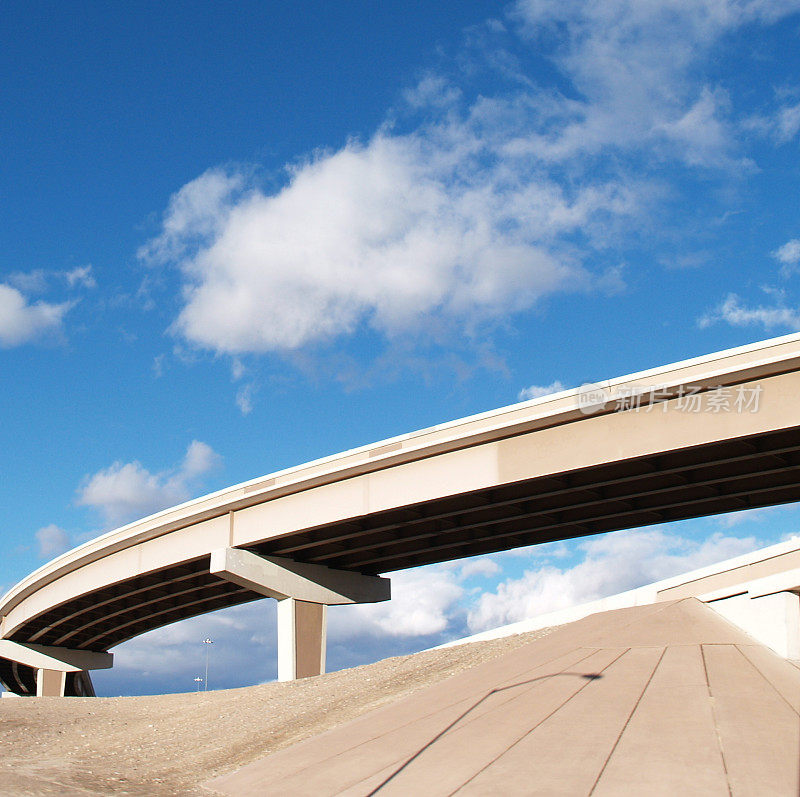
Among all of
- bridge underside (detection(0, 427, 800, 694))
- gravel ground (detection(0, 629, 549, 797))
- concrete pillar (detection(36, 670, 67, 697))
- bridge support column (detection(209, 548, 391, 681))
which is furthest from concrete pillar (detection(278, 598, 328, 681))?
concrete pillar (detection(36, 670, 67, 697))

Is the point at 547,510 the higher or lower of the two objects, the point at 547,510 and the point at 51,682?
the higher

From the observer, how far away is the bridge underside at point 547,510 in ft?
88.8

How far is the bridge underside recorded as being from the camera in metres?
27.1

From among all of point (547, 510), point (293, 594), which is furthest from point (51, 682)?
point (547, 510)

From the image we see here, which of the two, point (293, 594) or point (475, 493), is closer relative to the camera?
point (475, 493)

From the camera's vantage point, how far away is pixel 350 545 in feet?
116

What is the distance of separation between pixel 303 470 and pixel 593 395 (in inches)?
481

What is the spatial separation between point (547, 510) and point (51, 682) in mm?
48328

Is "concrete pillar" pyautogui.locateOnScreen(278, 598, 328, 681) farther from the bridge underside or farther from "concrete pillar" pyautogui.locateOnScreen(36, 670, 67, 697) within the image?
"concrete pillar" pyautogui.locateOnScreen(36, 670, 67, 697)

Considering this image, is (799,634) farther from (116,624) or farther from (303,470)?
(116,624)

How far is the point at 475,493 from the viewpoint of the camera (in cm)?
2869

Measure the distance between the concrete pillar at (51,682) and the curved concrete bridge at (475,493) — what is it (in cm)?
2069

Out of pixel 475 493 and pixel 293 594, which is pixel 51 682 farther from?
pixel 475 493

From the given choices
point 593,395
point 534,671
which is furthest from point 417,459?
point 534,671
